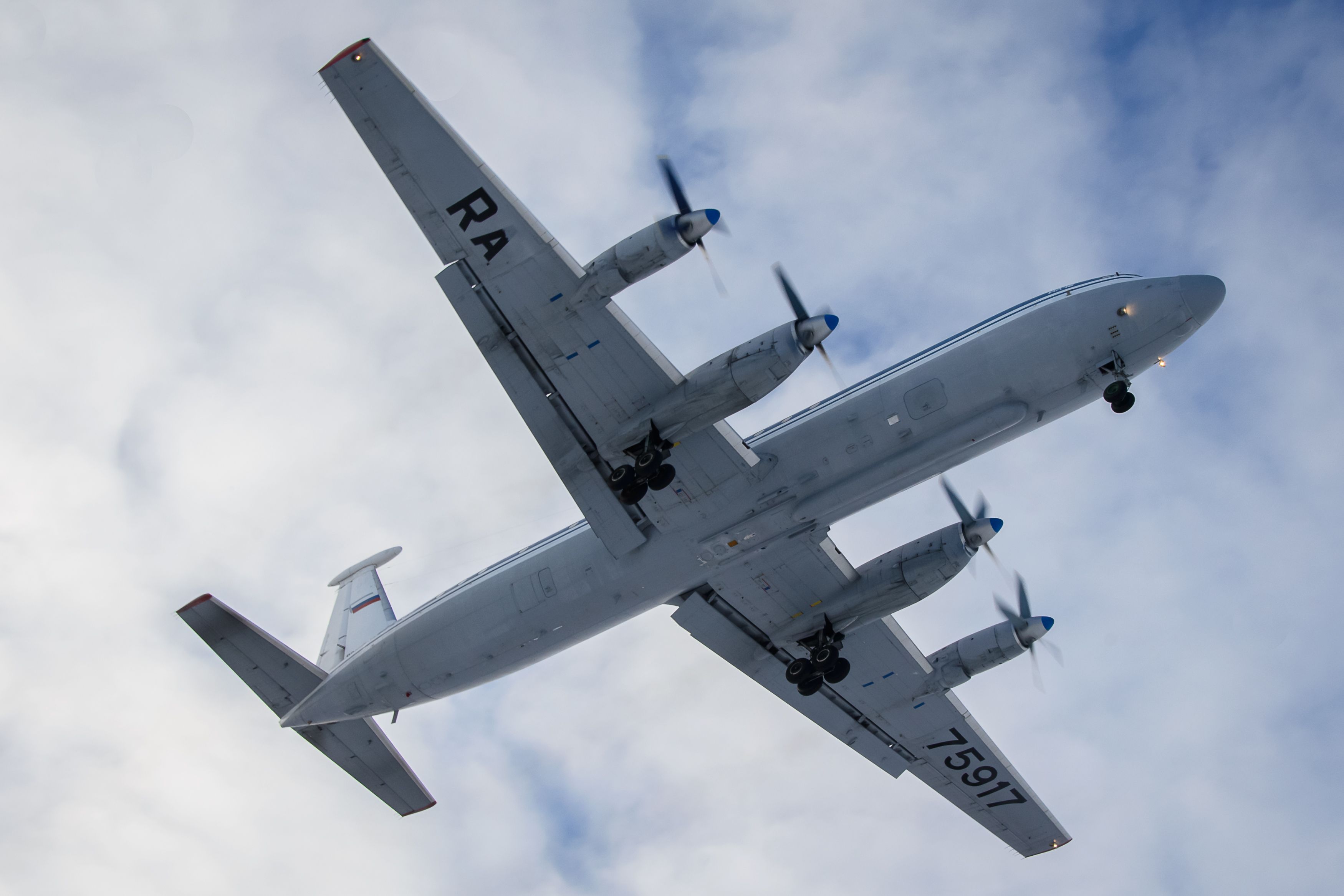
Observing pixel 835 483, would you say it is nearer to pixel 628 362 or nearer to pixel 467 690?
pixel 628 362

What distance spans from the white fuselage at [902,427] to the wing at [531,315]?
1009mm

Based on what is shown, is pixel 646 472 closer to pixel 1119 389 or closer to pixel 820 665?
pixel 820 665

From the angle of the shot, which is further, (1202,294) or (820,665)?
(820,665)

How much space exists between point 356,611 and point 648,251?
827 inches

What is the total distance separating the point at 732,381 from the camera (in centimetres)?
2138

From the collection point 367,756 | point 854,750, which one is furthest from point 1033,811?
point 367,756

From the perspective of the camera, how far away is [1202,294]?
22438 mm

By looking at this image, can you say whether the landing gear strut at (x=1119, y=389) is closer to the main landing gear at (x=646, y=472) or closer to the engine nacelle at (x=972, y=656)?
the engine nacelle at (x=972, y=656)

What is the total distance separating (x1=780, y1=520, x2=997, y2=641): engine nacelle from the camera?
85.5ft

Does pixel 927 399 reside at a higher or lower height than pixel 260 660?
higher

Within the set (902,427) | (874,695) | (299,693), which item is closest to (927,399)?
(902,427)

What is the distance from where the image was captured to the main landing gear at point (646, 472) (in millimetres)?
22750

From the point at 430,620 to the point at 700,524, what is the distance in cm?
811

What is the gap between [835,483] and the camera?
23.6 metres
